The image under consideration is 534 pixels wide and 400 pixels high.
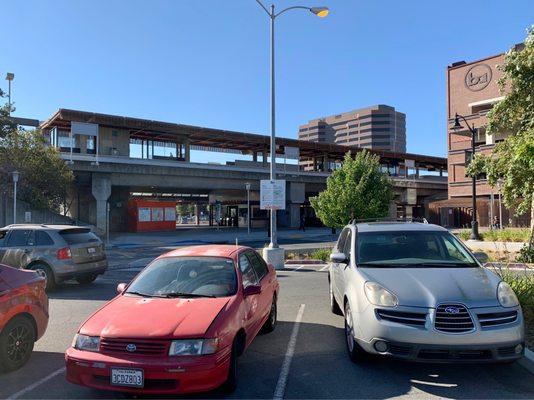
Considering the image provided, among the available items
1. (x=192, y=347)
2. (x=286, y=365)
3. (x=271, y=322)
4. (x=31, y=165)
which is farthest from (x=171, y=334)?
(x=31, y=165)

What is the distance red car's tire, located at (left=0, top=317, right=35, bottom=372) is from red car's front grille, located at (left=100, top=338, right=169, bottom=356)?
1873 mm

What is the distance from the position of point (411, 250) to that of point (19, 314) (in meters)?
4.98

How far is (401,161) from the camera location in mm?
82250

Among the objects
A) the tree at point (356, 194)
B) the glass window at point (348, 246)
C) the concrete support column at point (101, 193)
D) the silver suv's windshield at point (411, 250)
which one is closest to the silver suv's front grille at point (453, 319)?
the silver suv's windshield at point (411, 250)

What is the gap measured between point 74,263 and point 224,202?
52.7m

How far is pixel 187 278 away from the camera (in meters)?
5.59

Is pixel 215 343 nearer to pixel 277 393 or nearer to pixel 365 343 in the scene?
pixel 277 393

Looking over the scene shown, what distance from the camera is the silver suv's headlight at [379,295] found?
4.93m

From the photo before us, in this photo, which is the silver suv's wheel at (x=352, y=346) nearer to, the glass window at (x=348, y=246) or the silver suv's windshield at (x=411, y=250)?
the silver suv's windshield at (x=411, y=250)

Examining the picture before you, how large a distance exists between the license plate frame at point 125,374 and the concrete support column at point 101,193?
3543cm

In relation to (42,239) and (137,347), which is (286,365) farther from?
(42,239)

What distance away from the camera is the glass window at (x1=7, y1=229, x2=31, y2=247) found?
11703 mm

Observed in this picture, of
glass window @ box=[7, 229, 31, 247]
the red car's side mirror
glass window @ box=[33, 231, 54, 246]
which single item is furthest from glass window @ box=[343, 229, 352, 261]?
glass window @ box=[7, 229, 31, 247]

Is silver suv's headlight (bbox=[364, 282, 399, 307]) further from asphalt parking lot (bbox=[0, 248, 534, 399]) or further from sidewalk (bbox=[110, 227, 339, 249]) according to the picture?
sidewalk (bbox=[110, 227, 339, 249])
